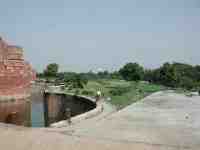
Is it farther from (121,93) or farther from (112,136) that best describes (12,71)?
(112,136)

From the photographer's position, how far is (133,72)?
156ft

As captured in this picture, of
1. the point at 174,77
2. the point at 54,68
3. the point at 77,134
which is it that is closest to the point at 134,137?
the point at 77,134

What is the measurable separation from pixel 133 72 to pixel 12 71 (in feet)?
106

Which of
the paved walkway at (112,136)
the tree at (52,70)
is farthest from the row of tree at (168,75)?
the paved walkway at (112,136)

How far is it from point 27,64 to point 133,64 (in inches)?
1226

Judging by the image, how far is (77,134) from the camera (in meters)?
6.21

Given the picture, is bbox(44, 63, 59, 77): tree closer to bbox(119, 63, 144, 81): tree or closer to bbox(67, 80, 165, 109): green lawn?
bbox(119, 63, 144, 81): tree

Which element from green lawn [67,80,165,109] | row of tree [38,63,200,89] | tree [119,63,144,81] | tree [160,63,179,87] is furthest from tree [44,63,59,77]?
green lawn [67,80,165,109]

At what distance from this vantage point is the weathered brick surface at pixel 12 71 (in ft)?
60.4

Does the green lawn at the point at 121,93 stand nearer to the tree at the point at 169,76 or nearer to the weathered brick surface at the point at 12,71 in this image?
the weathered brick surface at the point at 12,71

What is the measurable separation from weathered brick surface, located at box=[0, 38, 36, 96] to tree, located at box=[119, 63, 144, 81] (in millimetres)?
29715

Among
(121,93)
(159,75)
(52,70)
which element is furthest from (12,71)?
(159,75)

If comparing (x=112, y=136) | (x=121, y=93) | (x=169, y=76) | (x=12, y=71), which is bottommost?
(x=112, y=136)

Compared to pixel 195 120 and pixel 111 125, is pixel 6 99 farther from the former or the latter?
Answer: pixel 195 120
